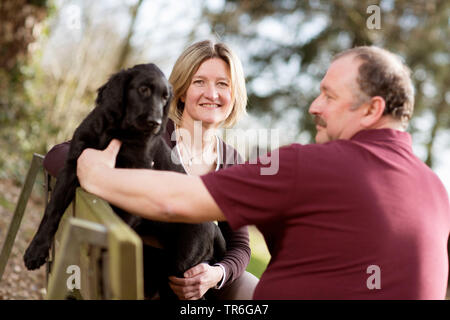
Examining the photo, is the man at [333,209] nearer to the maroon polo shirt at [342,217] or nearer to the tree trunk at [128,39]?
the maroon polo shirt at [342,217]

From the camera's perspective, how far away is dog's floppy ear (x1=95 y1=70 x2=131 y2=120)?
80.8 inches

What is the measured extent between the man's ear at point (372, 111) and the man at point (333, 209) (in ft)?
0.05

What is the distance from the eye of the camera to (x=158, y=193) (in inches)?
65.5

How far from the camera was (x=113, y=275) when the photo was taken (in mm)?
1170

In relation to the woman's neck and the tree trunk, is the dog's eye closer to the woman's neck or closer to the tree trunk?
the woman's neck

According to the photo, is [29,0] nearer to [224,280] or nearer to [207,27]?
[207,27]

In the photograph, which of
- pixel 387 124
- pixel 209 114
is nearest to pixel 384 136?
pixel 387 124

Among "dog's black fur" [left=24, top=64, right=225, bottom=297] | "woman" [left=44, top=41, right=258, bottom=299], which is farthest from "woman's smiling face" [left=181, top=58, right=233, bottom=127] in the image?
"dog's black fur" [left=24, top=64, right=225, bottom=297]

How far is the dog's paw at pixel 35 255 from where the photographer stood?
190 centimetres

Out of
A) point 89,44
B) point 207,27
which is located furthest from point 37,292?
point 207,27

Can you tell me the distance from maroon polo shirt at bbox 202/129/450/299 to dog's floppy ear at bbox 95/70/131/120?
0.66 metres

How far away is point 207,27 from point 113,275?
982cm

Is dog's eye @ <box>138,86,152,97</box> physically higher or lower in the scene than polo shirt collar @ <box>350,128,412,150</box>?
higher

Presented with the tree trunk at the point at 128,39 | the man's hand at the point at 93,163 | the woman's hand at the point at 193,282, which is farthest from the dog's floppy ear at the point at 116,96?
the tree trunk at the point at 128,39
